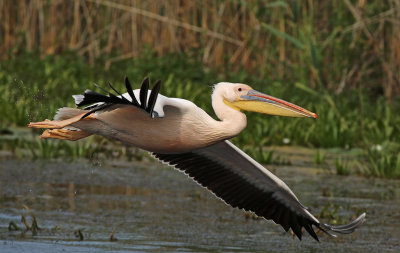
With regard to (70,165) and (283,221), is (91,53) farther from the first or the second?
(283,221)

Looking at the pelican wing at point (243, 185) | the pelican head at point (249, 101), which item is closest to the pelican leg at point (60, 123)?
the pelican head at point (249, 101)

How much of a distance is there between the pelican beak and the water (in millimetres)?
1122

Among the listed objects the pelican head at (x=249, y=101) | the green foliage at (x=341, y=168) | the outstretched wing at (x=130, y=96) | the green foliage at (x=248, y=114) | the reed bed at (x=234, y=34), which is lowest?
the green foliage at (x=341, y=168)

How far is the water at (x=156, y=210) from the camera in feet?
19.9

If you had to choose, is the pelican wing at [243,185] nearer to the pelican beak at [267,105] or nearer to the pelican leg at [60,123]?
Result: the pelican beak at [267,105]

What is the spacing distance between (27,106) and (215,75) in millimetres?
3428

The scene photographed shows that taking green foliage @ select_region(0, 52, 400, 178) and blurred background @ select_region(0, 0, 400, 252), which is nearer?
blurred background @ select_region(0, 0, 400, 252)

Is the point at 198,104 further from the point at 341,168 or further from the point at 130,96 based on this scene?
the point at 130,96

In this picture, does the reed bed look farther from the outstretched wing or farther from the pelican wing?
the outstretched wing

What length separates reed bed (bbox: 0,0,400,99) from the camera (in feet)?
39.5

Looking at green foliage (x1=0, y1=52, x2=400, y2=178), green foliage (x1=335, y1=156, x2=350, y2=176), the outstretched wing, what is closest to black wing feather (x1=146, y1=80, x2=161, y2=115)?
the outstretched wing

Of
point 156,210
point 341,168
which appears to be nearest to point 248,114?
point 341,168

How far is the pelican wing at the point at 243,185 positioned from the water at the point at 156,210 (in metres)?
0.20

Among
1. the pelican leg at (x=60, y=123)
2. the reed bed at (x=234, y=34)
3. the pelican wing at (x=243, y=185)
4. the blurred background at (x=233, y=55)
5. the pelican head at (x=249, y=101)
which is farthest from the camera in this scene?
the reed bed at (x=234, y=34)
